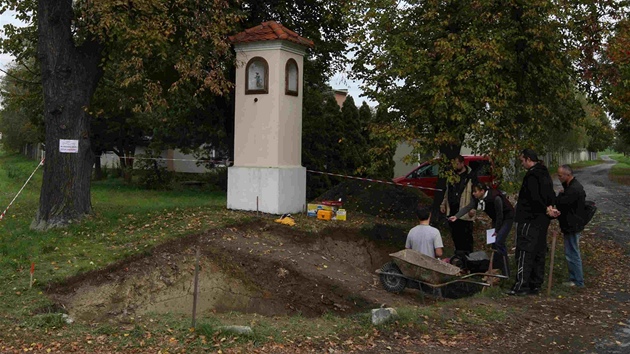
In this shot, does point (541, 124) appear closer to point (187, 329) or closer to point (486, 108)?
point (486, 108)

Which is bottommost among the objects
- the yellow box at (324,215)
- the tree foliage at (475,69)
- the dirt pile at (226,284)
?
the dirt pile at (226,284)

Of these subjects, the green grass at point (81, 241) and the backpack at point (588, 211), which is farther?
the backpack at point (588, 211)

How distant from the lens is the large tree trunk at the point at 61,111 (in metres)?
11.5

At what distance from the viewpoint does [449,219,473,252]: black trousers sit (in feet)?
33.0

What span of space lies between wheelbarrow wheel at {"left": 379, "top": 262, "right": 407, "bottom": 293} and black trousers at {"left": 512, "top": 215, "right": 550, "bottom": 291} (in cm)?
168

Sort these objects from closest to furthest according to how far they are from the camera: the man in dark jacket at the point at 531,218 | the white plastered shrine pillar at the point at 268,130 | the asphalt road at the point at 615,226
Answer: the asphalt road at the point at 615,226, the man in dark jacket at the point at 531,218, the white plastered shrine pillar at the point at 268,130

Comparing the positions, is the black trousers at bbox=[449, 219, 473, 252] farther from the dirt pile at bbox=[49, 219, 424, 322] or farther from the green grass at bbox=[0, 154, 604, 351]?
the dirt pile at bbox=[49, 219, 424, 322]

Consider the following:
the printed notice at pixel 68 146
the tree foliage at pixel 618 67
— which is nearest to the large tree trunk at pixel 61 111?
the printed notice at pixel 68 146

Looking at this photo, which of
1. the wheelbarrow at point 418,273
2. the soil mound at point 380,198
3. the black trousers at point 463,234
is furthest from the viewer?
the soil mound at point 380,198

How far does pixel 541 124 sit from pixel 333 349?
23.9 feet

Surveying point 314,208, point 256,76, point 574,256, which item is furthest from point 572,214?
point 256,76

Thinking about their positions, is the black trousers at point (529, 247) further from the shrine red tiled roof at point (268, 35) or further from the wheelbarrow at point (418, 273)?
the shrine red tiled roof at point (268, 35)

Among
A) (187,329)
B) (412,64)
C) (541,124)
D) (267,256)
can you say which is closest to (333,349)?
(187,329)

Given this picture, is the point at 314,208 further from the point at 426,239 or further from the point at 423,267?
the point at 423,267
